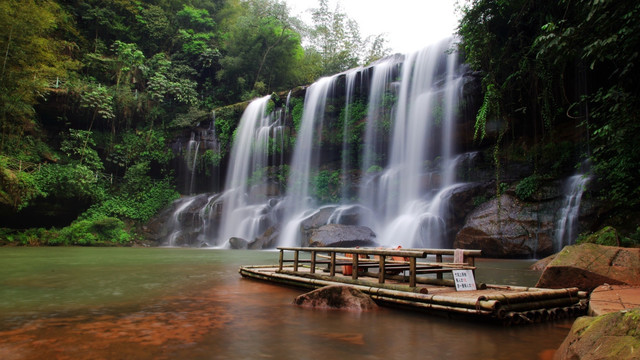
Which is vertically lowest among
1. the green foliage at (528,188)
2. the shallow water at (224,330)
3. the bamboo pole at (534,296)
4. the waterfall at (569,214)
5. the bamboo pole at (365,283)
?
the shallow water at (224,330)

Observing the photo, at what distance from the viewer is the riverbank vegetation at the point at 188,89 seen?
10.0m

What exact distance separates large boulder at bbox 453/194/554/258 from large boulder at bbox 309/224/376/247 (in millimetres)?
3505

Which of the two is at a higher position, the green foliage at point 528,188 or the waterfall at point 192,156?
the waterfall at point 192,156

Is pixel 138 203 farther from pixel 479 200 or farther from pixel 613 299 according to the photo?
pixel 613 299

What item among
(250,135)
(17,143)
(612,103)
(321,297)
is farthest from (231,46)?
(321,297)

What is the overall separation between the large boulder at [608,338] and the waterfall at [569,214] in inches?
410

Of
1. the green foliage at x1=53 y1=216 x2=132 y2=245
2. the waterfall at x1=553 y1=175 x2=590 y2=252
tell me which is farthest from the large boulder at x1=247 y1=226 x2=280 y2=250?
the waterfall at x1=553 y1=175 x2=590 y2=252

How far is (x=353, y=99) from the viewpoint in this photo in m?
22.2

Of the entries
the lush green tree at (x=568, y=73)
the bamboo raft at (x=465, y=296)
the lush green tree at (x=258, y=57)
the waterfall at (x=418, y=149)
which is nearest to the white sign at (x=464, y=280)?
the bamboo raft at (x=465, y=296)

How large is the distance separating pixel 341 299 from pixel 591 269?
3710mm

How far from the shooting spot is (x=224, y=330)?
4262mm

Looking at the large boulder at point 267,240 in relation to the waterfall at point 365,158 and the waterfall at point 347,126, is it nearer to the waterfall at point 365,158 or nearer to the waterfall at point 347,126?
the waterfall at point 365,158

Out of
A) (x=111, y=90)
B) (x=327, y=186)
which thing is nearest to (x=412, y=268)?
(x=327, y=186)

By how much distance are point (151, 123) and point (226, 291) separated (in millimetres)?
24776
